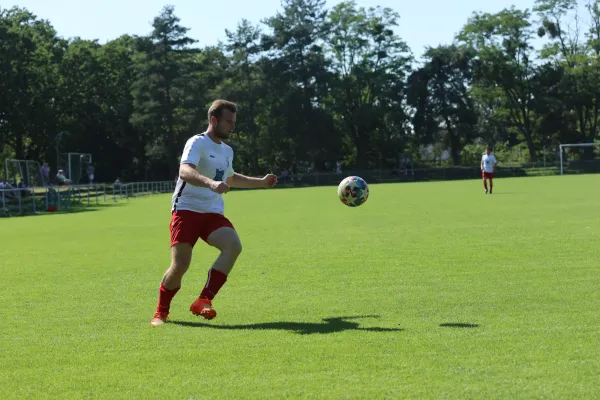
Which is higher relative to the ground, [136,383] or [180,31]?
[180,31]

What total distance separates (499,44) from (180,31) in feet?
107

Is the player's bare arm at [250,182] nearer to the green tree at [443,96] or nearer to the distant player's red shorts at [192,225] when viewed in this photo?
the distant player's red shorts at [192,225]

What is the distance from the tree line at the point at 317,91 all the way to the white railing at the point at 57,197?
27.4 m

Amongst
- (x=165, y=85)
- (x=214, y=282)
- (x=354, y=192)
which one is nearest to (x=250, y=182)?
(x=214, y=282)

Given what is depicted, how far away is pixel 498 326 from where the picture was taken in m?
6.71

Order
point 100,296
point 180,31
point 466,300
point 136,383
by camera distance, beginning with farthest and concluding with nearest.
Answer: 1. point 180,31
2. point 100,296
3. point 466,300
4. point 136,383

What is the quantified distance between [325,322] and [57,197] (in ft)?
103

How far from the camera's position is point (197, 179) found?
7.09 m

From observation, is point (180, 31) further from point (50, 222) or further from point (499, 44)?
point (50, 222)

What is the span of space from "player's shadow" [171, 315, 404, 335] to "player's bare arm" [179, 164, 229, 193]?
123 centimetres

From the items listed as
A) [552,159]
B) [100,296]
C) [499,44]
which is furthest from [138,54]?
[100,296]

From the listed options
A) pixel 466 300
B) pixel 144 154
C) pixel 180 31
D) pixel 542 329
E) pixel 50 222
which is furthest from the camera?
pixel 144 154

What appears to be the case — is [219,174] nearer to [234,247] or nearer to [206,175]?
[206,175]

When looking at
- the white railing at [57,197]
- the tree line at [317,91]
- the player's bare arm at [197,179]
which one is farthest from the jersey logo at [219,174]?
the tree line at [317,91]
